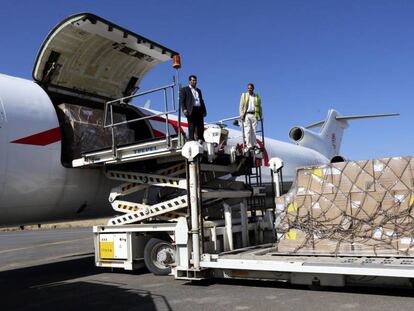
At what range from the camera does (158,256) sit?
397 inches

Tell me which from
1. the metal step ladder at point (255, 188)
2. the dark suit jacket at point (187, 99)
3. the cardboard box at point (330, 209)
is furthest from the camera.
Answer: the metal step ladder at point (255, 188)

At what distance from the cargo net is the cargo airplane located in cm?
478

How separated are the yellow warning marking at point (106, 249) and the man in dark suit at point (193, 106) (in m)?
3.16

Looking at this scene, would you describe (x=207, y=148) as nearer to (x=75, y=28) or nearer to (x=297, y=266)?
(x=297, y=266)

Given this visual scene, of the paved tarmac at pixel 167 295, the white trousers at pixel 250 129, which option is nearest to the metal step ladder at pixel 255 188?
the white trousers at pixel 250 129

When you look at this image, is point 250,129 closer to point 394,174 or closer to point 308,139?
point 394,174

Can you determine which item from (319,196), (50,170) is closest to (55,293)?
(50,170)

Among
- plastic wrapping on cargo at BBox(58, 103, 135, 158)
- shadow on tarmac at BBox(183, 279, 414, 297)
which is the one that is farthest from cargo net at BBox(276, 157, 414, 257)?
plastic wrapping on cargo at BBox(58, 103, 135, 158)

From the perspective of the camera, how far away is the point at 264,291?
7766 mm

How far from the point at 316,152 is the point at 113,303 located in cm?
1692

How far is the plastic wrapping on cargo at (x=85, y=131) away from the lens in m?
10.4

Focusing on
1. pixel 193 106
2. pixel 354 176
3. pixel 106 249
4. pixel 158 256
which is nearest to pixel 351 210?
pixel 354 176

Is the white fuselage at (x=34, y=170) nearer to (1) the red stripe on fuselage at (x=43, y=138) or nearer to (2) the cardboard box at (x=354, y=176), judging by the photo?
(1) the red stripe on fuselage at (x=43, y=138)

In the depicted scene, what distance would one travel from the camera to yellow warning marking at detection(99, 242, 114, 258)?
10.5 m
